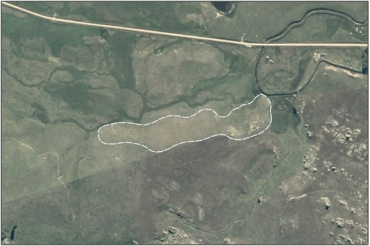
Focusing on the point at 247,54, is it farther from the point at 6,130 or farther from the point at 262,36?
the point at 6,130

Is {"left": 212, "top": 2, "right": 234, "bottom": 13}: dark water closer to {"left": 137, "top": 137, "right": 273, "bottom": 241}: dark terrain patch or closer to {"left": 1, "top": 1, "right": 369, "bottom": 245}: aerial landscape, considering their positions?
{"left": 1, "top": 1, "right": 369, "bottom": 245}: aerial landscape

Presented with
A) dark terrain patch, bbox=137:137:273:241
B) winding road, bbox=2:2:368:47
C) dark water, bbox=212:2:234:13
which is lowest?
dark terrain patch, bbox=137:137:273:241

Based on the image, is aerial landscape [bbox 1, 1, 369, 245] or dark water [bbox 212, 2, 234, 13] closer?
aerial landscape [bbox 1, 1, 369, 245]

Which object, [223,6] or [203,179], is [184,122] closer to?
[203,179]

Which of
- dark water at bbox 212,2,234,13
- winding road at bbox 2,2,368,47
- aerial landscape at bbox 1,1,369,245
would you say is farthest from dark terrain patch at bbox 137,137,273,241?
dark water at bbox 212,2,234,13

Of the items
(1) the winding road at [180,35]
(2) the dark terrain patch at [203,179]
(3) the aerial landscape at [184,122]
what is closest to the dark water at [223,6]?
(3) the aerial landscape at [184,122]

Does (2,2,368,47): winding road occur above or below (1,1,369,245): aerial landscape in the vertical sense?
above

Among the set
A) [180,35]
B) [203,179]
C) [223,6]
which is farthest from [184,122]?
[223,6]
